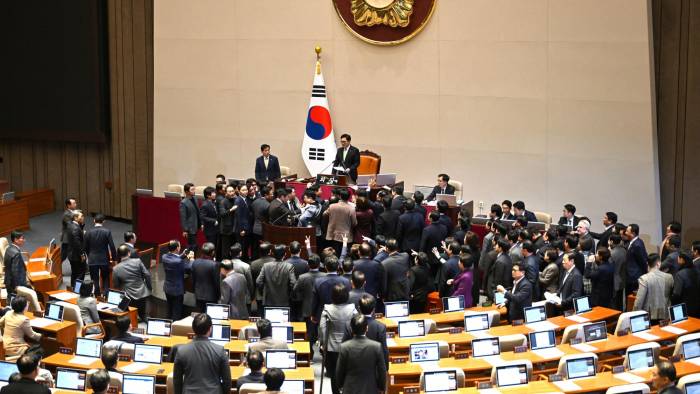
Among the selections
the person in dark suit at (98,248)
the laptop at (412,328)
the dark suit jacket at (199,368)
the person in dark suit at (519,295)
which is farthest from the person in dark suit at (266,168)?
the dark suit jacket at (199,368)

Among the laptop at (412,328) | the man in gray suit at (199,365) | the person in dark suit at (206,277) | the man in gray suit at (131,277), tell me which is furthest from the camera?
the man in gray suit at (131,277)

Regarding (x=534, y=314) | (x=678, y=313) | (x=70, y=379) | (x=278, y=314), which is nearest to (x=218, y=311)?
(x=278, y=314)

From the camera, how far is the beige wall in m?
16.0

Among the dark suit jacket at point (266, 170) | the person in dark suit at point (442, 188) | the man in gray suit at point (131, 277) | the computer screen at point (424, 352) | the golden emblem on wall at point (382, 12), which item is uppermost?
the golden emblem on wall at point (382, 12)

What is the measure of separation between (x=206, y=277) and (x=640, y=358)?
5.54 metres

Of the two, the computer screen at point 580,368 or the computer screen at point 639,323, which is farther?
the computer screen at point 639,323

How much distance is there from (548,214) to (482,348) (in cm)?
676

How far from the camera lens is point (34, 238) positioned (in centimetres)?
1911

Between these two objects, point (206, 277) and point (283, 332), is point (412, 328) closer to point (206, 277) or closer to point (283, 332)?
point (283, 332)

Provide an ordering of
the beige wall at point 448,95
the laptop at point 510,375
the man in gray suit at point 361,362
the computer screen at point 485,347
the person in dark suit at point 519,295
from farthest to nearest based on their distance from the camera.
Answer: the beige wall at point 448,95
the person in dark suit at point 519,295
the computer screen at point 485,347
the laptop at point 510,375
the man in gray suit at point 361,362

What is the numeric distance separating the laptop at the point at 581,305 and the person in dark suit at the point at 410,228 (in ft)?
9.25

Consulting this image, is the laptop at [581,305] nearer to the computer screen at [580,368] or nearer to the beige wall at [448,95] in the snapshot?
the computer screen at [580,368]

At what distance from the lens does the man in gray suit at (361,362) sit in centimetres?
859

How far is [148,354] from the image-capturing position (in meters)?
10.1
